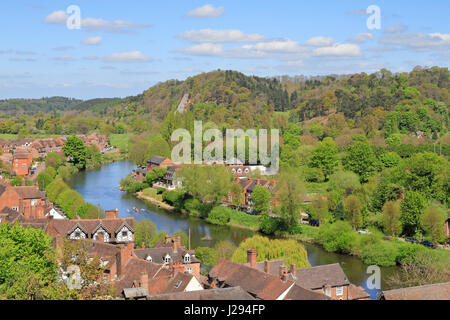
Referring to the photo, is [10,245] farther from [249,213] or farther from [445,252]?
[249,213]

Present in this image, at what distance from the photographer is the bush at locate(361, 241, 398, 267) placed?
35406mm

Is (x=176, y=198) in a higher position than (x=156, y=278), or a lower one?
lower

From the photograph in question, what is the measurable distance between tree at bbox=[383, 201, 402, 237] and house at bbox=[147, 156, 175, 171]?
3420 centimetres

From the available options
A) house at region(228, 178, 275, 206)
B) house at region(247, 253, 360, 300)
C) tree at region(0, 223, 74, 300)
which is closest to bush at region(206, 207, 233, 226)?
house at region(228, 178, 275, 206)

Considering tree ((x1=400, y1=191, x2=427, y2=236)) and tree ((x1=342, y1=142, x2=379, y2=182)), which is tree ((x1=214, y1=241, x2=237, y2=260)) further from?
tree ((x1=342, y1=142, x2=379, y2=182))

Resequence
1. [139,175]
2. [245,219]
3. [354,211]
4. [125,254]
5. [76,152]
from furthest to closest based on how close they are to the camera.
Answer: [76,152], [139,175], [245,219], [354,211], [125,254]

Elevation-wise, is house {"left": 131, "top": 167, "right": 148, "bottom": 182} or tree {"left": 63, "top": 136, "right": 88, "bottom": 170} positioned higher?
tree {"left": 63, "top": 136, "right": 88, "bottom": 170}

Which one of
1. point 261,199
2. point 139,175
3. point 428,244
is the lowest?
point 428,244

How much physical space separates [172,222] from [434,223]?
21.5 meters

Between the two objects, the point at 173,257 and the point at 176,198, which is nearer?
the point at 173,257

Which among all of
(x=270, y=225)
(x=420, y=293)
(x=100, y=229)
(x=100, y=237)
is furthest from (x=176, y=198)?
(x=420, y=293)

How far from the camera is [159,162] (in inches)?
2852

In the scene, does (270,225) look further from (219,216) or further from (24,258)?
(24,258)

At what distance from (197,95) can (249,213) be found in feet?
289
